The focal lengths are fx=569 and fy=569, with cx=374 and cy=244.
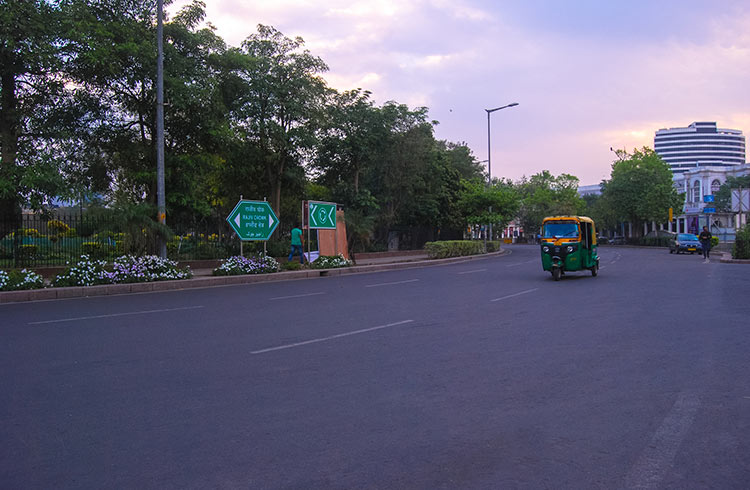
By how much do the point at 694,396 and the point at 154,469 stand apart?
4.47m

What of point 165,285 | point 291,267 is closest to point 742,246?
point 291,267

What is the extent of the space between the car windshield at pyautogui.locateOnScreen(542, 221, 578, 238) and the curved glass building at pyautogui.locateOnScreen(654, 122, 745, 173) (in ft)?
546

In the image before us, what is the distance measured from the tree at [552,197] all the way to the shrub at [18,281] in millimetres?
64821

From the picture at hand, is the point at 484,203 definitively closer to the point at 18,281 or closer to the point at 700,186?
the point at 18,281

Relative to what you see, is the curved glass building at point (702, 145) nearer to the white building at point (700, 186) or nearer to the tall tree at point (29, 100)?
the white building at point (700, 186)

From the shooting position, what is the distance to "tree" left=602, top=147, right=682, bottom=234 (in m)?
60.7

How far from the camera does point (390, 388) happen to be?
537 centimetres

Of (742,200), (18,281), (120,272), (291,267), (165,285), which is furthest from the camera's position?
(742,200)

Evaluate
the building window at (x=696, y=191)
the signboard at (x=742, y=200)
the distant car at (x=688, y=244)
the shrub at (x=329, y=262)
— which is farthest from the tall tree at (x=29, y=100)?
the building window at (x=696, y=191)

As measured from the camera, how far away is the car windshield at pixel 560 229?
17500mm

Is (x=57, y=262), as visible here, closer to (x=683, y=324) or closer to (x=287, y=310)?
(x=287, y=310)

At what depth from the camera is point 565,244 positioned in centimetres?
1725

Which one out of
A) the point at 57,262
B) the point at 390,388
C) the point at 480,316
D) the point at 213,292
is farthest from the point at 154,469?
the point at 57,262

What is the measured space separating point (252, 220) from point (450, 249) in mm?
16883
